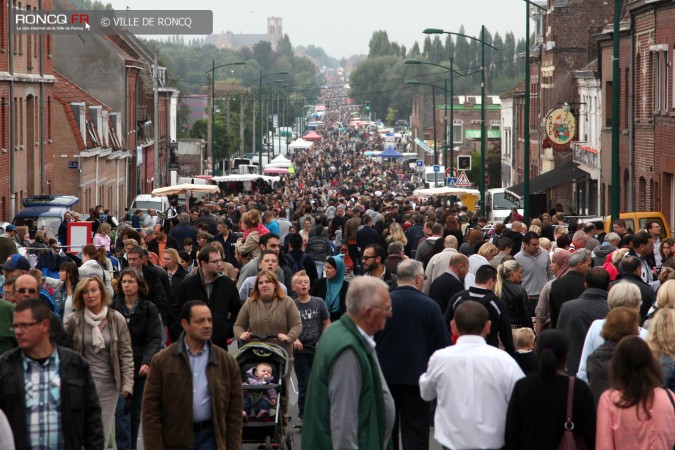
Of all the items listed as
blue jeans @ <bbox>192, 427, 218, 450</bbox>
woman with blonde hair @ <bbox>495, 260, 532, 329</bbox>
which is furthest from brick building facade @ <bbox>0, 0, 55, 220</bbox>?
blue jeans @ <bbox>192, 427, 218, 450</bbox>

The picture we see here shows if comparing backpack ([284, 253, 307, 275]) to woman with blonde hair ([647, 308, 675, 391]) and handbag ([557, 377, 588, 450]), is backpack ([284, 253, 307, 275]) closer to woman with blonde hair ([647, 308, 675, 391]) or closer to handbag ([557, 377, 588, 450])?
woman with blonde hair ([647, 308, 675, 391])

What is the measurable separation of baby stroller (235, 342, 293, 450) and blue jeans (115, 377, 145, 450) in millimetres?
891

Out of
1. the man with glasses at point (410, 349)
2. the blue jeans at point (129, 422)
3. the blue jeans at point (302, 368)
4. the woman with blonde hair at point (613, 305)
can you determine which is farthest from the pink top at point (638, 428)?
the blue jeans at point (302, 368)

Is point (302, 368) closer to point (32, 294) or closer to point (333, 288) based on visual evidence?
point (333, 288)

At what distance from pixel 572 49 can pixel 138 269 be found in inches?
1855

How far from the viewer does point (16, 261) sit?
12.1 m

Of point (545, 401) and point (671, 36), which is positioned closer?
point (545, 401)

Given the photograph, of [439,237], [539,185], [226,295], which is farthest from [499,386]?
[539,185]

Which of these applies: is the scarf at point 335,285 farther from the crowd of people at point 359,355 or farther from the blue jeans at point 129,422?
the blue jeans at point 129,422

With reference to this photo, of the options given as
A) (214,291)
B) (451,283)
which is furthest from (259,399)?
(451,283)

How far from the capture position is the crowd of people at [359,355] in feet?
24.8

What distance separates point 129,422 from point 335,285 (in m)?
3.83

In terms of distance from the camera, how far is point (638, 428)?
756 cm

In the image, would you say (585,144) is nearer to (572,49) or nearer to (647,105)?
(572,49)
